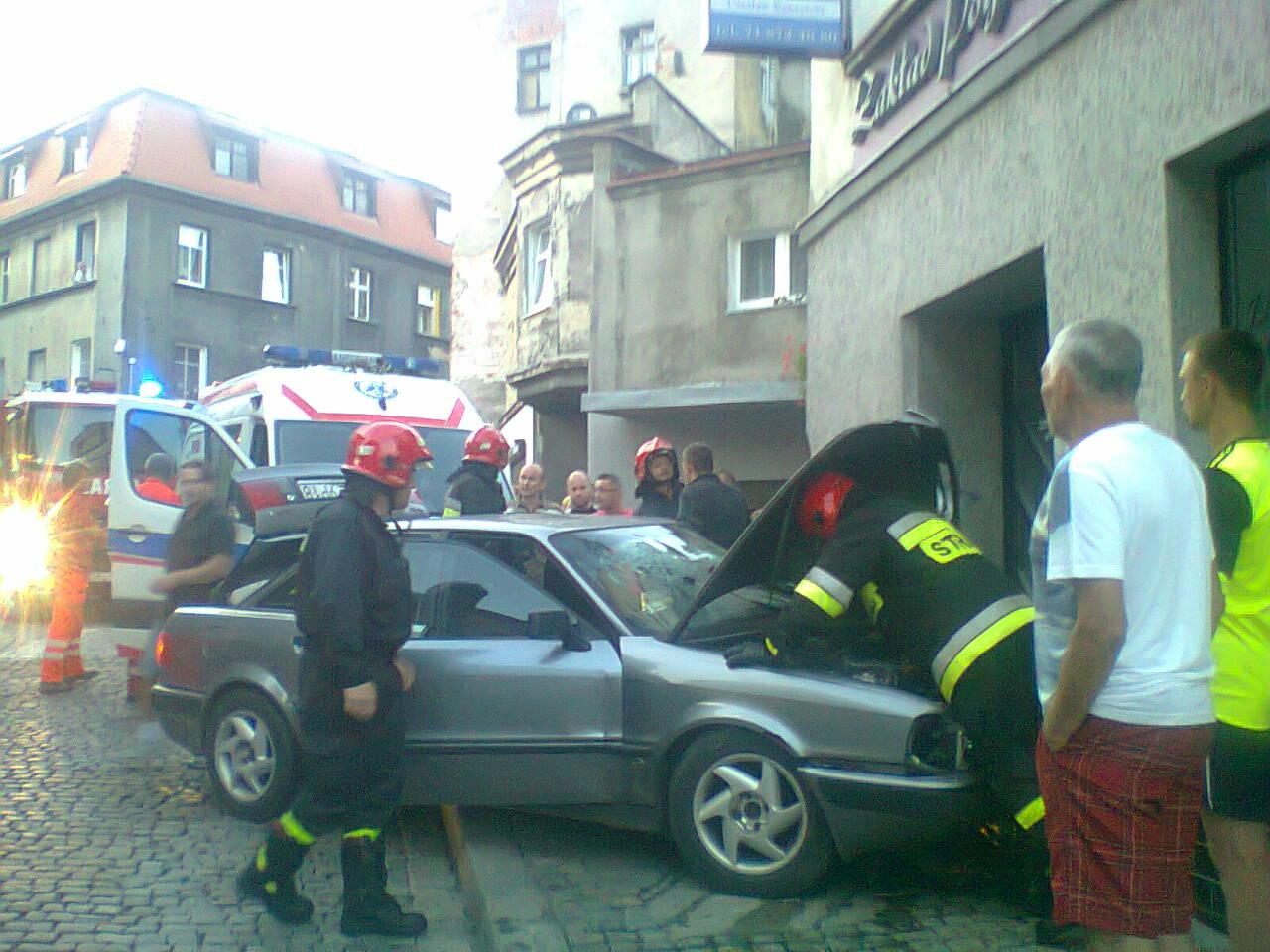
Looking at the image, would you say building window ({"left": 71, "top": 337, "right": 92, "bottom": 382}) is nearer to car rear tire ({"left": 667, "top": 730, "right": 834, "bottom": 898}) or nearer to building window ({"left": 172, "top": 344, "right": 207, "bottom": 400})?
building window ({"left": 172, "top": 344, "right": 207, "bottom": 400})

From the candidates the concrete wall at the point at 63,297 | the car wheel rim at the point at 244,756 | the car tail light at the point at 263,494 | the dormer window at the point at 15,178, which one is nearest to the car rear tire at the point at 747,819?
the car wheel rim at the point at 244,756

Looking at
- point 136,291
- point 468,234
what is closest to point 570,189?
point 468,234

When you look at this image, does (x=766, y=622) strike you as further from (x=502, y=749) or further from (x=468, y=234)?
(x=468, y=234)

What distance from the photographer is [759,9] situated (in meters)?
9.03

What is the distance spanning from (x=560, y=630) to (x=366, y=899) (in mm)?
1282

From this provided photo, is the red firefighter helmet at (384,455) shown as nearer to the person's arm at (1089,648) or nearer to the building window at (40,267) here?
the person's arm at (1089,648)

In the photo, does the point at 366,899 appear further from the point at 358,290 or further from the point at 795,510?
the point at 358,290

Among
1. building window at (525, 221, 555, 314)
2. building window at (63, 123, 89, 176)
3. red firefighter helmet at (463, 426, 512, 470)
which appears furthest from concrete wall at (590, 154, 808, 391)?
building window at (63, 123, 89, 176)

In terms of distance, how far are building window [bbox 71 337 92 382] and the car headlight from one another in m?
31.1

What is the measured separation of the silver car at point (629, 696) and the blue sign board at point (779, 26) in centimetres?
472

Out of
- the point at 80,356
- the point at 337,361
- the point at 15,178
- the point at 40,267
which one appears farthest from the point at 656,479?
the point at 15,178

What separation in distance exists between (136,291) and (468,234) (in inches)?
352

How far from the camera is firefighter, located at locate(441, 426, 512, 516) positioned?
824 cm

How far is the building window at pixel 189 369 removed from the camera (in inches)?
1238
